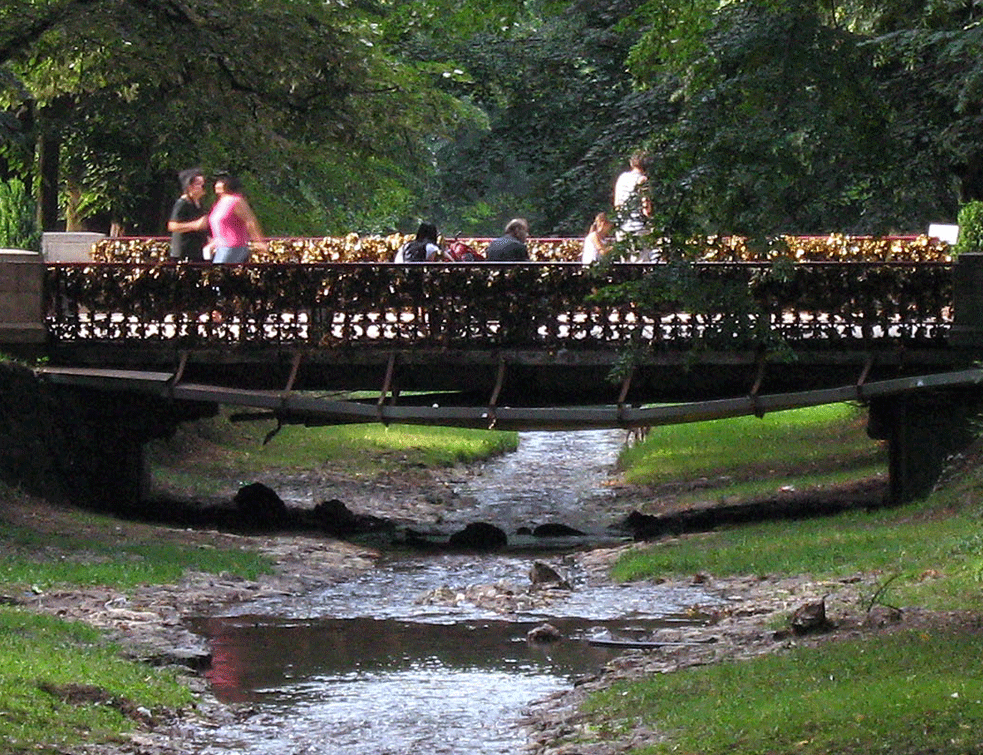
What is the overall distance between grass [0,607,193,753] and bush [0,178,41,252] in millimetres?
14201

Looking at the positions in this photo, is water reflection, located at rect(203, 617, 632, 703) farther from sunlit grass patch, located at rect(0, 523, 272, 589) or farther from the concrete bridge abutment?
the concrete bridge abutment

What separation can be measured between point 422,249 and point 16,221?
24.7ft

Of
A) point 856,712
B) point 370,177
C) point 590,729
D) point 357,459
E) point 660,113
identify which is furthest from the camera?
point 370,177

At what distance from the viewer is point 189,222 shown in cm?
2520

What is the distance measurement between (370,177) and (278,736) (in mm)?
24592

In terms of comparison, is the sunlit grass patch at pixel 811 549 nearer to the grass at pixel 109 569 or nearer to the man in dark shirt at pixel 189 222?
the grass at pixel 109 569

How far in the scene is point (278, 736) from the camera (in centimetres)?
1287

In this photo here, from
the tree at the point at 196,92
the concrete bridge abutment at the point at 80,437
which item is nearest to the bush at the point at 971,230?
the tree at the point at 196,92

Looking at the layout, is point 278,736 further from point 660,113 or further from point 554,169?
point 554,169

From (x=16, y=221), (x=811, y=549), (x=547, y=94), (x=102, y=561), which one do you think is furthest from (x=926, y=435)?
(x=547, y=94)

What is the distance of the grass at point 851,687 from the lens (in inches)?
417

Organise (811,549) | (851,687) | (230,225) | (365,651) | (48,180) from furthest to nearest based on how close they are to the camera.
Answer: (48,180) → (230,225) → (811,549) → (365,651) → (851,687)

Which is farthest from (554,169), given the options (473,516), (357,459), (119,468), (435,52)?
(119,468)

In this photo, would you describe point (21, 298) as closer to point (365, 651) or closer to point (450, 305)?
point (450, 305)
